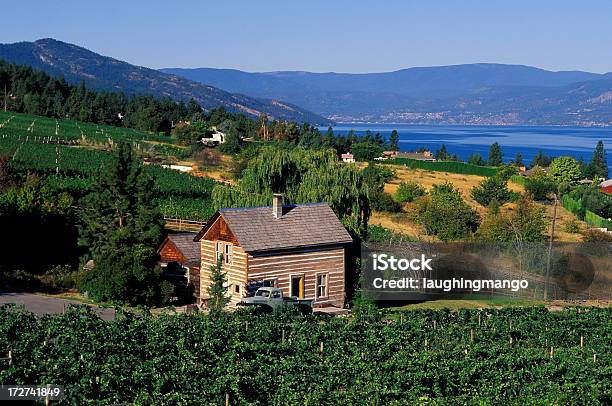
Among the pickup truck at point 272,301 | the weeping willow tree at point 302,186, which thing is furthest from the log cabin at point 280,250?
the weeping willow tree at point 302,186

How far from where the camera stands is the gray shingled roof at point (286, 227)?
3612 centimetres

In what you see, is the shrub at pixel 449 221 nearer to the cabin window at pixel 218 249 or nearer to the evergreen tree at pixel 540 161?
the cabin window at pixel 218 249

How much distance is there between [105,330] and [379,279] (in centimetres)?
1622

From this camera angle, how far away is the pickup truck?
111 feet

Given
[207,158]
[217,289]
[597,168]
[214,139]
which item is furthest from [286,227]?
[214,139]

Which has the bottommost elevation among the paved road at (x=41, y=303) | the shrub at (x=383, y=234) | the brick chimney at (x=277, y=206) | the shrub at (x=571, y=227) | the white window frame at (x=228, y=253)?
the shrub at (x=571, y=227)

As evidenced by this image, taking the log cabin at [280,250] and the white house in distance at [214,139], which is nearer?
the log cabin at [280,250]

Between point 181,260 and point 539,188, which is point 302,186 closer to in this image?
point 181,260

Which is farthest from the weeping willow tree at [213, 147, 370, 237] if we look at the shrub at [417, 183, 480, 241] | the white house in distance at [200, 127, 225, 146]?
the white house in distance at [200, 127, 225, 146]

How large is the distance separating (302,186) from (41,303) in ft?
51.7

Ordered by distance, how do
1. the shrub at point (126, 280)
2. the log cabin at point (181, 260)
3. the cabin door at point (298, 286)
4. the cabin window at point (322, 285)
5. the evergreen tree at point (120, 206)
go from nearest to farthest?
the shrub at point (126, 280), the cabin door at point (298, 286), the cabin window at point (322, 285), the log cabin at point (181, 260), the evergreen tree at point (120, 206)

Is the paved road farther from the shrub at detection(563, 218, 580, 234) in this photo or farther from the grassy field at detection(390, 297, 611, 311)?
the shrub at detection(563, 218, 580, 234)

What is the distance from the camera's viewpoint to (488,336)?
29.4 metres

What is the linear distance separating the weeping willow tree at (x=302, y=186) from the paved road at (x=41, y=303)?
12097 mm
